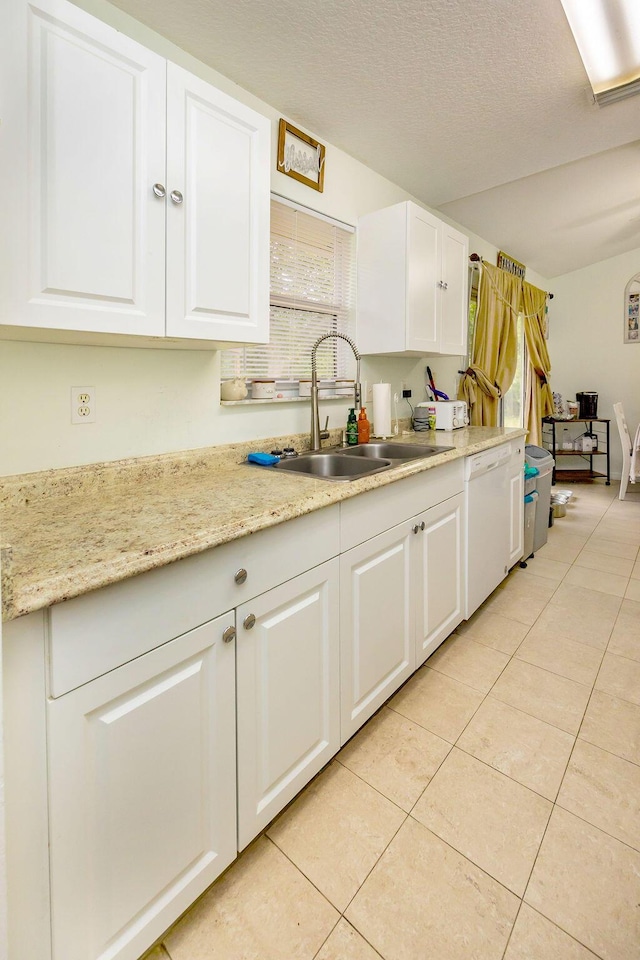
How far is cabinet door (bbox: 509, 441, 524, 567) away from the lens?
284 centimetres

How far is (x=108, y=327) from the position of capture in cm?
117

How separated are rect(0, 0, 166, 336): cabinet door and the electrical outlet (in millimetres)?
325

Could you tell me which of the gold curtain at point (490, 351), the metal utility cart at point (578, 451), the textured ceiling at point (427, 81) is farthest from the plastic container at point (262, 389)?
the metal utility cart at point (578, 451)

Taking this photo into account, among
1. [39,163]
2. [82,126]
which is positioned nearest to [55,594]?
[39,163]

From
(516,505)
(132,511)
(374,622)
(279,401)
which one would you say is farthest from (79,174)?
(516,505)

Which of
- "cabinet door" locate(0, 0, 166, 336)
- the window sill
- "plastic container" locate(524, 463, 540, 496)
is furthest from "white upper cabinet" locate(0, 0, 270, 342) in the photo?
"plastic container" locate(524, 463, 540, 496)

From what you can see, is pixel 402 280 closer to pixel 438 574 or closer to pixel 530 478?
pixel 438 574

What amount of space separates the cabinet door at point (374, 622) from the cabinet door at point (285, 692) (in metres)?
0.06

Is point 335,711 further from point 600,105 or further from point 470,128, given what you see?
point 600,105

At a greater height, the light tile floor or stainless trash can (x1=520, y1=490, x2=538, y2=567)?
stainless trash can (x1=520, y1=490, x2=538, y2=567)

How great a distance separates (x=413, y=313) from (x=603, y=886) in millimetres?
2253

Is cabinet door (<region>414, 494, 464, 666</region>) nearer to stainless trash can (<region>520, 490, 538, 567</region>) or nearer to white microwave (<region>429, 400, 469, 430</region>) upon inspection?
white microwave (<region>429, 400, 469, 430</region>)

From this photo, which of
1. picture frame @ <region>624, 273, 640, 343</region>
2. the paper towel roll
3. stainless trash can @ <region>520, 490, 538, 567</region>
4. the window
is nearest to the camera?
the paper towel roll

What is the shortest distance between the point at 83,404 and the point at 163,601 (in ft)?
2.52
